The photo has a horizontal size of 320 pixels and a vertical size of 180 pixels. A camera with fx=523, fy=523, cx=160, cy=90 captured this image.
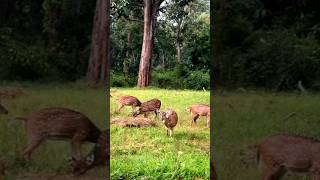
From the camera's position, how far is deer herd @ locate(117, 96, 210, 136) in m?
6.02

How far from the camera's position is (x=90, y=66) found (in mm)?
4336

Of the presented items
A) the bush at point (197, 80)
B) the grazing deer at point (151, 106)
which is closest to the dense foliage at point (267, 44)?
the bush at point (197, 80)

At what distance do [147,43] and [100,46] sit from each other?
7.35 ft

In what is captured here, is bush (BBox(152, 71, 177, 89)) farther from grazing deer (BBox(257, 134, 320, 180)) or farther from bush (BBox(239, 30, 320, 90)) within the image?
grazing deer (BBox(257, 134, 320, 180))

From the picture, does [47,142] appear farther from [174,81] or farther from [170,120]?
[174,81]

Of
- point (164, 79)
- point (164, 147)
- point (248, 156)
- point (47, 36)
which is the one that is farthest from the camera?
point (164, 79)

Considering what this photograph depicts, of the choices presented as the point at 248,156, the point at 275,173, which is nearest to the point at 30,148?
the point at 248,156

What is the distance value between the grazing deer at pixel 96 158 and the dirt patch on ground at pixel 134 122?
2109 mm

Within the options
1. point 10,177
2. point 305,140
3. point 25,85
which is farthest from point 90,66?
point 305,140

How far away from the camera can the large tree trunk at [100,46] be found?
428 centimetres

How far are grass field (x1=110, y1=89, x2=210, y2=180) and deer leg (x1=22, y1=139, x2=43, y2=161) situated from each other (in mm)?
1382

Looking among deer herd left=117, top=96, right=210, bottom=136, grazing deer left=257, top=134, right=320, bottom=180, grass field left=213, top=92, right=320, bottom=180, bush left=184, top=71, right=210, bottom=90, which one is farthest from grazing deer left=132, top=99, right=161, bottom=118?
grazing deer left=257, top=134, right=320, bottom=180

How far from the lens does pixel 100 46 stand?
4.31 meters

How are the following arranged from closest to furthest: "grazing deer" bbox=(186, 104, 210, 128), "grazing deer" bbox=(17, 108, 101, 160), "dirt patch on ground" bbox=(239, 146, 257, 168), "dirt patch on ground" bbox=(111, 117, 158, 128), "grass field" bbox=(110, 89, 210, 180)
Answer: "dirt patch on ground" bbox=(239, 146, 257, 168) < "grazing deer" bbox=(17, 108, 101, 160) < "grass field" bbox=(110, 89, 210, 180) < "grazing deer" bbox=(186, 104, 210, 128) < "dirt patch on ground" bbox=(111, 117, 158, 128)
